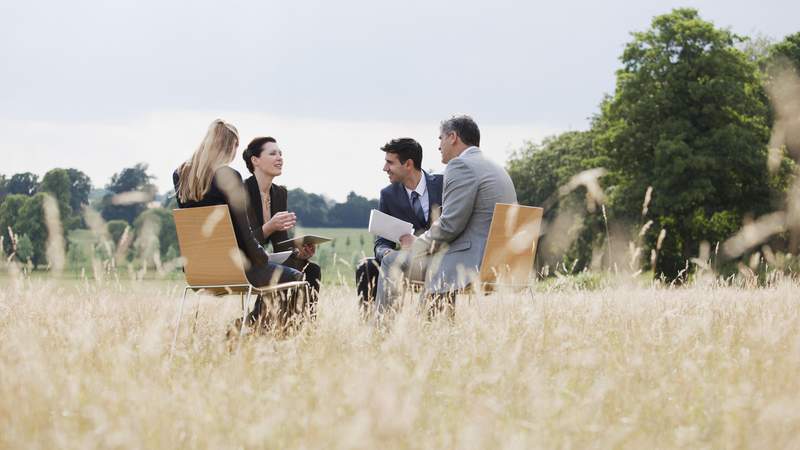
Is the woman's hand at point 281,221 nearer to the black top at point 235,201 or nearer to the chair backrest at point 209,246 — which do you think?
the black top at point 235,201

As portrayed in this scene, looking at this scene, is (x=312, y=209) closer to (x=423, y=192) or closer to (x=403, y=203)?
(x=423, y=192)

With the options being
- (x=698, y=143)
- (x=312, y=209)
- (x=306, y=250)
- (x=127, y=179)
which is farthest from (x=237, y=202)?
(x=312, y=209)

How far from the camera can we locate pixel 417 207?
6.63 metres

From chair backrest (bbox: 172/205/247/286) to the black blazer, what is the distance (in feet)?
2.53

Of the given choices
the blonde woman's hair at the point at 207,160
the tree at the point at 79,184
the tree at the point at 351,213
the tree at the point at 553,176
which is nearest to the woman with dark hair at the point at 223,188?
the blonde woman's hair at the point at 207,160

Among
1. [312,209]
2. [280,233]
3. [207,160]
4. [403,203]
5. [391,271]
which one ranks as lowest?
[391,271]

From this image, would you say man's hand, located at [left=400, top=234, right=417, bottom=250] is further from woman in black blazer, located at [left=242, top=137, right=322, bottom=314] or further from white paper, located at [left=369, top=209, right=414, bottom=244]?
woman in black blazer, located at [left=242, top=137, right=322, bottom=314]

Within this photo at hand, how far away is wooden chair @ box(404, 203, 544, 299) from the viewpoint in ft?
17.8

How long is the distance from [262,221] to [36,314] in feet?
5.78

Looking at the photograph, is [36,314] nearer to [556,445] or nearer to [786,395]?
[556,445]

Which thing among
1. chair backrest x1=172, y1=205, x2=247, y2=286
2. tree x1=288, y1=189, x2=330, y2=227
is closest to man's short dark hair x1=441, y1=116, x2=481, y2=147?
chair backrest x1=172, y1=205, x2=247, y2=286

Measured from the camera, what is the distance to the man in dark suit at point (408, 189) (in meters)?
6.58

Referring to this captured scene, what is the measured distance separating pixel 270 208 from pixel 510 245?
1.98m

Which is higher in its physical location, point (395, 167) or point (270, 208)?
point (395, 167)
